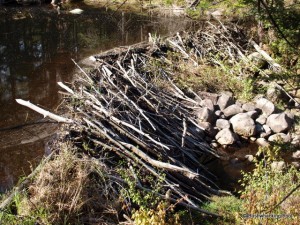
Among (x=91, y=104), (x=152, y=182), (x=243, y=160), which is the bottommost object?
(x=243, y=160)

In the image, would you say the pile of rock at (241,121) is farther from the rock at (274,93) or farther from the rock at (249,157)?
the rock at (274,93)

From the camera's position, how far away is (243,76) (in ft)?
42.6

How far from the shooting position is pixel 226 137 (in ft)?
33.9

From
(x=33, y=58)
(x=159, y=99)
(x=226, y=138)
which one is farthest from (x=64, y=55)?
(x=226, y=138)

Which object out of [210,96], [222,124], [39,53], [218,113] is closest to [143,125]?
[222,124]

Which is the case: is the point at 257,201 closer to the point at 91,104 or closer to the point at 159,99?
the point at 91,104

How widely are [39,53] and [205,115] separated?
8.46m

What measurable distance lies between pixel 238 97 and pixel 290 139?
2.42m

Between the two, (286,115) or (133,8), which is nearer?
(286,115)

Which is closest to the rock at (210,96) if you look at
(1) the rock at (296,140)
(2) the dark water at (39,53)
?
(1) the rock at (296,140)

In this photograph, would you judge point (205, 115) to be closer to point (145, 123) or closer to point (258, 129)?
point (258, 129)

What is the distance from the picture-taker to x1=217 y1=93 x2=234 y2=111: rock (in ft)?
37.4

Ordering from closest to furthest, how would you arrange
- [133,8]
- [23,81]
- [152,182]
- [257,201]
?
1. [257,201]
2. [152,182]
3. [23,81]
4. [133,8]

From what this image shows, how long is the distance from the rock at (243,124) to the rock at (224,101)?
55 centimetres
